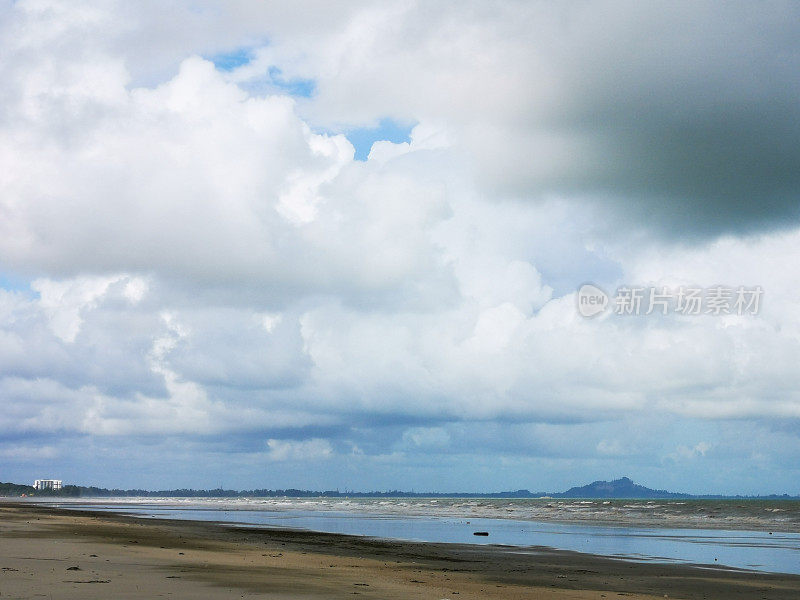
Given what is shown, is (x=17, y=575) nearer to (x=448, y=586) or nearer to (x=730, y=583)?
(x=448, y=586)

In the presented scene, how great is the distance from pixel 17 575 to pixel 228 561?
9360 mm

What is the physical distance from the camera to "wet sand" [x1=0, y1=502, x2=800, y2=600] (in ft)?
58.0

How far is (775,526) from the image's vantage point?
64.6 metres

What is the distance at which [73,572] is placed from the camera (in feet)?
62.6

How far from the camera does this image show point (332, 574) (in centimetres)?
2327

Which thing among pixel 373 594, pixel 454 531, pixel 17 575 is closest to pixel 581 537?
pixel 454 531

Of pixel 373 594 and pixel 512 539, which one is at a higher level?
pixel 373 594

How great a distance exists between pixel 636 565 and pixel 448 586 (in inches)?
503

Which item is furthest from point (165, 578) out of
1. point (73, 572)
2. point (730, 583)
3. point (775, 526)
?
point (775, 526)

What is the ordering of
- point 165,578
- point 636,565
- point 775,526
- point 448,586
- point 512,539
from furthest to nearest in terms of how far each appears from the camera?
1. point 775,526
2. point 512,539
3. point 636,565
4. point 448,586
5. point 165,578

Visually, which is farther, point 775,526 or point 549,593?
point 775,526

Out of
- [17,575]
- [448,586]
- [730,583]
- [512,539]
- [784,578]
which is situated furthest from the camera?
[512,539]

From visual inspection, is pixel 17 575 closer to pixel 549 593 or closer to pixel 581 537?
pixel 549 593

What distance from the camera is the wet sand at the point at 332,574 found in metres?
17.7
